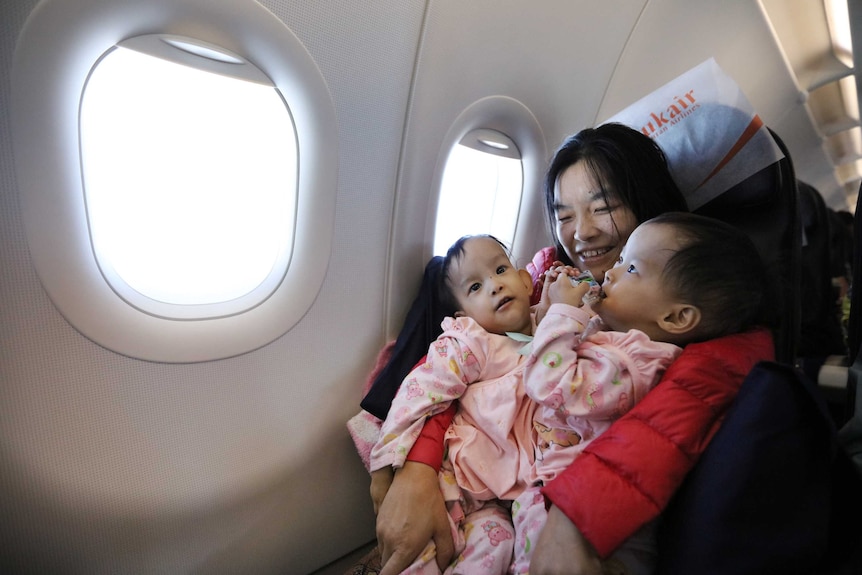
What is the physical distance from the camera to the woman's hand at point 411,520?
1.10 metres

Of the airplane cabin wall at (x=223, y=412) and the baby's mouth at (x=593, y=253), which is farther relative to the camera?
the baby's mouth at (x=593, y=253)

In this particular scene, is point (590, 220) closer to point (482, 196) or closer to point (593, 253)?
point (593, 253)

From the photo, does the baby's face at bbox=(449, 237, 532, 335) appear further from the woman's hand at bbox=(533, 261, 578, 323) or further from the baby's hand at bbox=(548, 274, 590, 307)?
the baby's hand at bbox=(548, 274, 590, 307)

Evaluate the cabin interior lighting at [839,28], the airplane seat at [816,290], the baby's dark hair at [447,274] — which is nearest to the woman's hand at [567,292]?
the baby's dark hair at [447,274]

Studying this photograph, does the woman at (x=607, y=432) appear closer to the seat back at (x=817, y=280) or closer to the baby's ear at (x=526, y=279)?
the baby's ear at (x=526, y=279)

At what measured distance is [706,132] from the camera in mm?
1408

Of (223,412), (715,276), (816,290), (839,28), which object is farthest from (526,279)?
(839,28)

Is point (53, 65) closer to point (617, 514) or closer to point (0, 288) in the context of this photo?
point (0, 288)

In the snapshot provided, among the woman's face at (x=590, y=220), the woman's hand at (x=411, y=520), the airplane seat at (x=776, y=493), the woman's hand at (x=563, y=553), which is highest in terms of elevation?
the woman's face at (x=590, y=220)

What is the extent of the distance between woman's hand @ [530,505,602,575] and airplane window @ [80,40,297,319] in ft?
3.37

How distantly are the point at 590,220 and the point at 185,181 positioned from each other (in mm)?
1311

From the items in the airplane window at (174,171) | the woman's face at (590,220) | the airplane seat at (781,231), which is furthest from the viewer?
the woman's face at (590,220)

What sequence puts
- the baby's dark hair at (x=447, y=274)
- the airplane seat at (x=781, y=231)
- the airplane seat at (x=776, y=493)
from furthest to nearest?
the baby's dark hair at (x=447, y=274), the airplane seat at (x=781, y=231), the airplane seat at (x=776, y=493)

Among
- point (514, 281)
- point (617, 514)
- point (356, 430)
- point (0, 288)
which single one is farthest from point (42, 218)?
point (617, 514)
